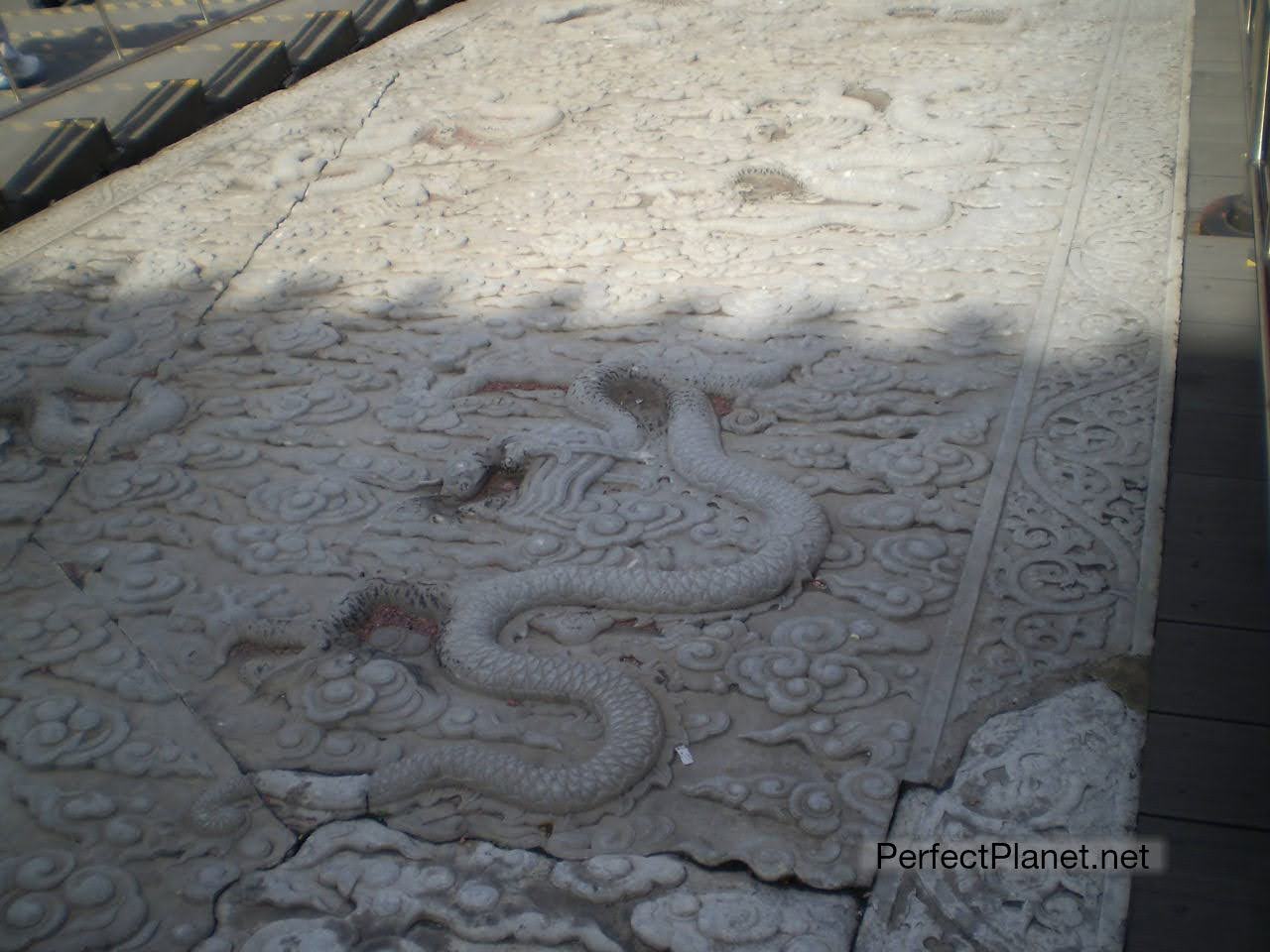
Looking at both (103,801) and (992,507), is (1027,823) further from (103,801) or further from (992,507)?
(103,801)

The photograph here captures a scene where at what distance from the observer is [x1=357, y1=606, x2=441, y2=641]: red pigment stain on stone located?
7.55ft

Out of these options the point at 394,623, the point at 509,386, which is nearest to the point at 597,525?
the point at 394,623

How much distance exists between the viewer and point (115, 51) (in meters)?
6.26

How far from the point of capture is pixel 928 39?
5.45m

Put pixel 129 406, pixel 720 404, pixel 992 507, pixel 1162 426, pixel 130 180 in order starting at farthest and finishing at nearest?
pixel 130 180 → pixel 129 406 → pixel 720 404 → pixel 1162 426 → pixel 992 507

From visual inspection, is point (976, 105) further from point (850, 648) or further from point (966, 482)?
point (850, 648)

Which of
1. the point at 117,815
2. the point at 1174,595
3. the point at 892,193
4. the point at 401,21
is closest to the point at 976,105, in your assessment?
the point at 892,193

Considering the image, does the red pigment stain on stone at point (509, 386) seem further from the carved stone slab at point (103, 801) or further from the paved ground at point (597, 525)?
the carved stone slab at point (103, 801)

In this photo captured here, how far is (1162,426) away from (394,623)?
178cm

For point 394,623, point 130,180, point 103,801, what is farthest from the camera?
point 130,180

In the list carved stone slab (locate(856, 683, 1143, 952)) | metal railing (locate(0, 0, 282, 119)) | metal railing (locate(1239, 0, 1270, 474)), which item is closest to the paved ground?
carved stone slab (locate(856, 683, 1143, 952))

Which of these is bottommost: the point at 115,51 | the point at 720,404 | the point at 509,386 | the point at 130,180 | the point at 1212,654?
the point at 1212,654

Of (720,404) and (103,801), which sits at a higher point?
(103,801)

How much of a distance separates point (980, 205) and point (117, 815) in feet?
10.4
